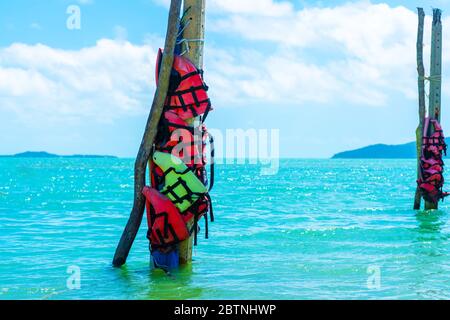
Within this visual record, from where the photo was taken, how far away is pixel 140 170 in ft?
30.4

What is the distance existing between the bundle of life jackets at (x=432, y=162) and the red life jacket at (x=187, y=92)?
10.4 meters

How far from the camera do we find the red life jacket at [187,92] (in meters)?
9.05

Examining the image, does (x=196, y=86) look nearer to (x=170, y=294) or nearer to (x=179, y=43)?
(x=179, y=43)

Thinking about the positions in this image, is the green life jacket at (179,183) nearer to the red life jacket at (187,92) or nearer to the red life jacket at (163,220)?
the red life jacket at (163,220)

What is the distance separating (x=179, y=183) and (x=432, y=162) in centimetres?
1095

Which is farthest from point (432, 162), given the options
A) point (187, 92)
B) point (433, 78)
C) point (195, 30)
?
point (187, 92)

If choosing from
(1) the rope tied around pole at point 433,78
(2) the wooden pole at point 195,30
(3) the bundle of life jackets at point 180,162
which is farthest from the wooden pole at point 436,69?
(3) the bundle of life jackets at point 180,162

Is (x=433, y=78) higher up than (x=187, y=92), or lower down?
higher up

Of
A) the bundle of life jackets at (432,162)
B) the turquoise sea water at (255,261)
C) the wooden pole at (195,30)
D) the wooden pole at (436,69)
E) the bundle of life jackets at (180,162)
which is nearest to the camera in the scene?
the turquoise sea water at (255,261)

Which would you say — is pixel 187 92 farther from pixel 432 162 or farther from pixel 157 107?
pixel 432 162

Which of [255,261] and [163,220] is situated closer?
[163,220]

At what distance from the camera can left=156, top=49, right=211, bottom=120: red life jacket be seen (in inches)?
356

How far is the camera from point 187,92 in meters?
9.12

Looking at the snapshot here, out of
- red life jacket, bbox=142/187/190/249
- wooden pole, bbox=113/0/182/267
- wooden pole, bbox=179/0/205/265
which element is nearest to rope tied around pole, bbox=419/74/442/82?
wooden pole, bbox=179/0/205/265
